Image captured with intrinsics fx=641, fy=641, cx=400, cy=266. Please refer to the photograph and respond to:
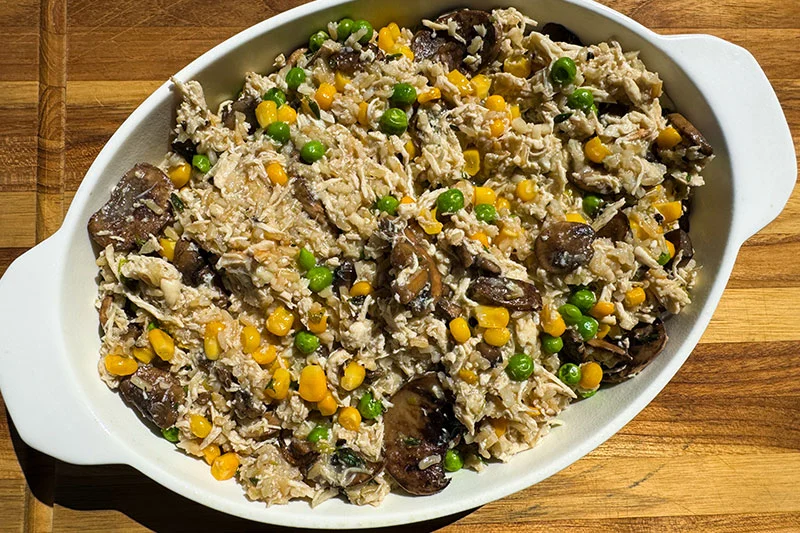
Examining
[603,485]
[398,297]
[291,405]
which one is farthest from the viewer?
[603,485]

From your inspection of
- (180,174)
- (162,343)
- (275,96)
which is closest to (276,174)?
(275,96)

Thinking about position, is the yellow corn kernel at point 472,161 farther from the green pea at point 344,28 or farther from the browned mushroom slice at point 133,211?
the browned mushroom slice at point 133,211

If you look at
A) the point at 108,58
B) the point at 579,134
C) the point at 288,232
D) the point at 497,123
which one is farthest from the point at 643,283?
the point at 108,58

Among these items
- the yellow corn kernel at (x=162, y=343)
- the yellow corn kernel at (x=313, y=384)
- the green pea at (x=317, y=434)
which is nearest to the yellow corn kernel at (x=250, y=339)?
the yellow corn kernel at (x=313, y=384)

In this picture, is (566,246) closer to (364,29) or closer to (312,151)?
(312,151)

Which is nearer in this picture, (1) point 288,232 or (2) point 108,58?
(1) point 288,232

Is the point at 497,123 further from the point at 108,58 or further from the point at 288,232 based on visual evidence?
the point at 108,58

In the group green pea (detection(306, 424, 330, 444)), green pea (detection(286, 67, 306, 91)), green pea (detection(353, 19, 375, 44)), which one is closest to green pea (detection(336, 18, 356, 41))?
green pea (detection(353, 19, 375, 44))
